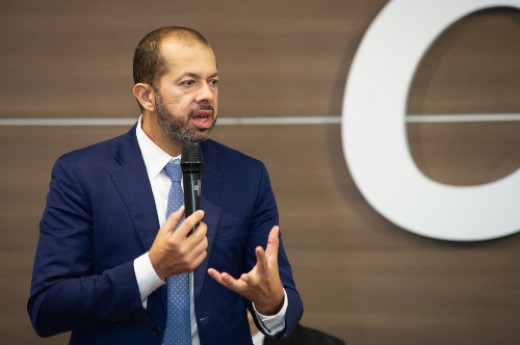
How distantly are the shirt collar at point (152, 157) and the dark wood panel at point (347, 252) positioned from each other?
3.18ft

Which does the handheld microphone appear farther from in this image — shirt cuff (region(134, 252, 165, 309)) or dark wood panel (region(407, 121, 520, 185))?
dark wood panel (region(407, 121, 520, 185))

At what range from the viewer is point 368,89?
271cm

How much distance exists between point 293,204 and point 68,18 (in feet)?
4.01

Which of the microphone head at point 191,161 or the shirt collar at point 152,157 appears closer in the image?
the microphone head at point 191,161

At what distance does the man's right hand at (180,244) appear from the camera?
1485 mm

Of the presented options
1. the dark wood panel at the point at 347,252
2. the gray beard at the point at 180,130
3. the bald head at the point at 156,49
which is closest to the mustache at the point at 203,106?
the gray beard at the point at 180,130

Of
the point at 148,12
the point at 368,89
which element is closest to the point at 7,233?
the point at 148,12

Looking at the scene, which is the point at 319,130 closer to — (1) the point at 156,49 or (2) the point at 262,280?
(1) the point at 156,49

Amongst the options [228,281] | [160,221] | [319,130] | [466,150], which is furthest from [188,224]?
[466,150]

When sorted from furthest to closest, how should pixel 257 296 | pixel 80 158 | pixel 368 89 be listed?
pixel 368 89, pixel 80 158, pixel 257 296

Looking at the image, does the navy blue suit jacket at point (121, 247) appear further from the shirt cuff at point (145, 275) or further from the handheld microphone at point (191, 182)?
the handheld microphone at point (191, 182)

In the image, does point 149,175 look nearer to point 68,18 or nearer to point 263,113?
point 263,113

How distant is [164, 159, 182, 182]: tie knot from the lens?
1.82 metres

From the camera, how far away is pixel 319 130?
281 centimetres
